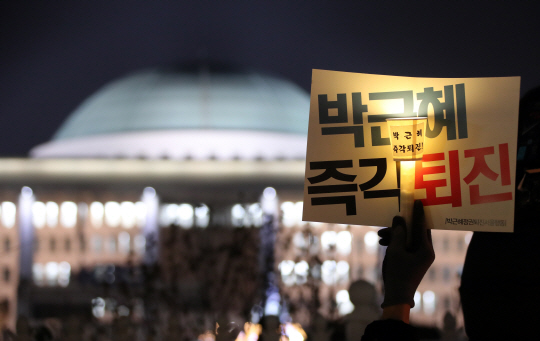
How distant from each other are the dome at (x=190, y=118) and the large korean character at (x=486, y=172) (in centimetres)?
2463

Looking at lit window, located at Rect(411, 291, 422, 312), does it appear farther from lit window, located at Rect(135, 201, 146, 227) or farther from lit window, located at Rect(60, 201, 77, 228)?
lit window, located at Rect(60, 201, 77, 228)

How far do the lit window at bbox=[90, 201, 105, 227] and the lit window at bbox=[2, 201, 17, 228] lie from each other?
3339 mm

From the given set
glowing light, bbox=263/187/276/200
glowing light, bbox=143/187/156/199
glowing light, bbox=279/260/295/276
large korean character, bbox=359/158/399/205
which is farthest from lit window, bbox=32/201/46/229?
large korean character, bbox=359/158/399/205

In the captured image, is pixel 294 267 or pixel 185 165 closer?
pixel 294 267

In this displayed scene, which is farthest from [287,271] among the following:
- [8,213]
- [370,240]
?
[8,213]

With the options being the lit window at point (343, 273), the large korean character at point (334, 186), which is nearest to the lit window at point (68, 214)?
the lit window at point (343, 273)

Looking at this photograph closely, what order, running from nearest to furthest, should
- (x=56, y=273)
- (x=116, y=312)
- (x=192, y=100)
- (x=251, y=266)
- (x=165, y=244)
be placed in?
(x=116, y=312) → (x=165, y=244) → (x=251, y=266) → (x=56, y=273) → (x=192, y=100)

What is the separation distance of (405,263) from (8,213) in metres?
25.0

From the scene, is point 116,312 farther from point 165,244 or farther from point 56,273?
point 56,273

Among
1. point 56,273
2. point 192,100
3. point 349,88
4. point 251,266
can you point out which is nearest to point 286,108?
point 192,100

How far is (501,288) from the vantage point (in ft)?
6.05

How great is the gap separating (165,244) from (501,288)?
5.62 metres

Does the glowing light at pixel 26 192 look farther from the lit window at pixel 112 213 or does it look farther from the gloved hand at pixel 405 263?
the gloved hand at pixel 405 263

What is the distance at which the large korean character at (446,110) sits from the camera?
6.95 ft
